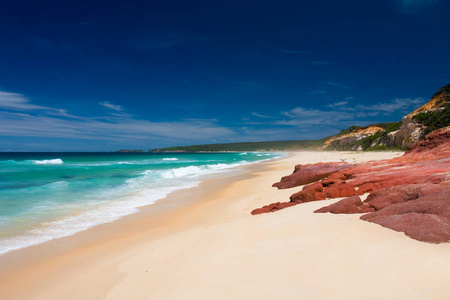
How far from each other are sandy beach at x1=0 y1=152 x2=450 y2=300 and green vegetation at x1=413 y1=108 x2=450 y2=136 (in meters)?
40.3

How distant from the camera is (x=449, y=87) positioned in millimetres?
47281

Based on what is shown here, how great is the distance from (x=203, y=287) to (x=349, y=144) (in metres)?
80.0

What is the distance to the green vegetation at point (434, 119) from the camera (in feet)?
115

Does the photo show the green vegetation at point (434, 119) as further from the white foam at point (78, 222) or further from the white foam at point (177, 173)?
the white foam at point (78, 222)

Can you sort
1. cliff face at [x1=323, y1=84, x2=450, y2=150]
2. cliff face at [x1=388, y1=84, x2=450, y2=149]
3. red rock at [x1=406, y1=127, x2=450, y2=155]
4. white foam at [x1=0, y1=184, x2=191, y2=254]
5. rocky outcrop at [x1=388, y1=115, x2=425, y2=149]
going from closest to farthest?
1. white foam at [x1=0, y1=184, x2=191, y2=254]
2. red rock at [x1=406, y1=127, x2=450, y2=155]
3. cliff face at [x1=323, y1=84, x2=450, y2=150]
4. rocky outcrop at [x1=388, y1=115, x2=425, y2=149]
5. cliff face at [x1=388, y1=84, x2=450, y2=149]

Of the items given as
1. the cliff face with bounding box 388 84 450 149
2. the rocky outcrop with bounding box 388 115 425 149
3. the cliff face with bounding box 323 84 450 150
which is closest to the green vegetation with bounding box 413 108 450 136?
the cliff face with bounding box 323 84 450 150

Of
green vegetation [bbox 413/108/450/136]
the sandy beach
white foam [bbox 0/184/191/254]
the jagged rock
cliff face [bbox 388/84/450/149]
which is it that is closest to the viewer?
the sandy beach

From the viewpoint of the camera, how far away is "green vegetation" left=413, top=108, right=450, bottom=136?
35.1 meters

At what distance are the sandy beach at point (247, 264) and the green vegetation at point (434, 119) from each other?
1587 inches

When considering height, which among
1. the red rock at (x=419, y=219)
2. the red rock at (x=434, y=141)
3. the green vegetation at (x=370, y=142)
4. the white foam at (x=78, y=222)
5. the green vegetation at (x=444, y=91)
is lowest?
the white foam at (x=78, y=222)

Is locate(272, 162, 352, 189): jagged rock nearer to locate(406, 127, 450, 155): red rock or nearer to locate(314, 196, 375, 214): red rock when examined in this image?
locate(406, 127, 450, 155): red rock

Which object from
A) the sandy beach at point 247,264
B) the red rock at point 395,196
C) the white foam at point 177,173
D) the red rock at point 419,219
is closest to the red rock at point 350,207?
the red rock at point 395,196

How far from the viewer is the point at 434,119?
120 feet

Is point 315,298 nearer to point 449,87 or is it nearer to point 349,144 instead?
point 449,87
